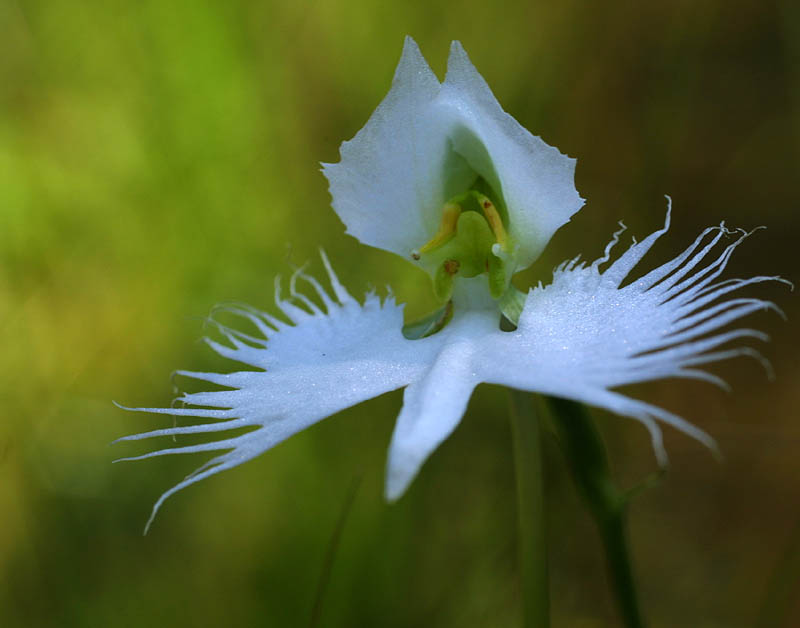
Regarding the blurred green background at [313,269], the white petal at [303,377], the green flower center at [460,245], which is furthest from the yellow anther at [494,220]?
the blurred green background at [313,269]

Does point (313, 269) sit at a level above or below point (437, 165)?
above

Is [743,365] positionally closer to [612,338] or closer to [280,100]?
[280,100]

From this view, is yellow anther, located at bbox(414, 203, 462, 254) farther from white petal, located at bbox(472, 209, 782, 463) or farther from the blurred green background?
the blurred green background

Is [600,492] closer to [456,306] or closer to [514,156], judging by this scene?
[456,306]

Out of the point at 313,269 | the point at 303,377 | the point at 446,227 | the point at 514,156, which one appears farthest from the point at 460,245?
the point at 313,269

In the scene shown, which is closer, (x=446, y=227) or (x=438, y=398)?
(x=438, y=398)

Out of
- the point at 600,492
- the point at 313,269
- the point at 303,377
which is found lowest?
the point at 600,492

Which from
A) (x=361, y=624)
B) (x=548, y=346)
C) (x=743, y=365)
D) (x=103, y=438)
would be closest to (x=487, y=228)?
(x=548, y=346)
